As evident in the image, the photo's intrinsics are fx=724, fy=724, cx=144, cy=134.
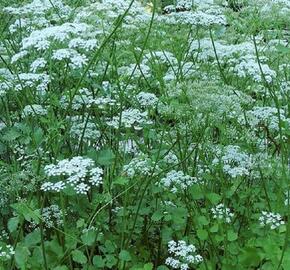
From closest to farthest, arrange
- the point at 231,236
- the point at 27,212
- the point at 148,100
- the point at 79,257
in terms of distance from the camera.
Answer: the point at 27,212 < the point at 79,257 < the point at 231,236 < the point at 148,100

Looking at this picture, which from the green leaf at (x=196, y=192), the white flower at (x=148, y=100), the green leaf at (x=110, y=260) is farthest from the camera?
the white flower at (x=148, y=100)

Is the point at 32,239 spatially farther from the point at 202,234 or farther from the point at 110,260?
the point at 202,234

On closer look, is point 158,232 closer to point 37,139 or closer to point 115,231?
point 115,231

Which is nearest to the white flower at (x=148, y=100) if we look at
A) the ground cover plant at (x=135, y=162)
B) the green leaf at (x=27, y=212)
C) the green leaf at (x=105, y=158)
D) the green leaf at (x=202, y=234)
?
the ground cover plant at (x=135, y=162)

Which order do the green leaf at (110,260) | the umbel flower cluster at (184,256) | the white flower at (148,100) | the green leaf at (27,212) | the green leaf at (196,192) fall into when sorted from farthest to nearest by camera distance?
the white flower at (148,100) → the green leaf at (196,192) → the green leaf at (110,260) → the umbel flower cluster at (184,256) → the green leaf at (27,212)

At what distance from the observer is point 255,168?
8.54ft

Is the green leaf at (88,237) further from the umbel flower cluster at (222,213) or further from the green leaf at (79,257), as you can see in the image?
the umbel flower cluster at (222,213)

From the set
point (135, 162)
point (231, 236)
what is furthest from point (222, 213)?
point (135, 162)

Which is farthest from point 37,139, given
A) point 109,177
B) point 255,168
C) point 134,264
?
point 255,168

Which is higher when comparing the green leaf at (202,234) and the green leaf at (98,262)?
the green leaf at (202,234)

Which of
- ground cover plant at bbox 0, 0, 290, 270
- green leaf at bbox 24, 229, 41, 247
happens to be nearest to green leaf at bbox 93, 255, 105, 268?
ground cover plant at bbox 0, 0, 290, 270

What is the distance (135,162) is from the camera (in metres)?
2.51

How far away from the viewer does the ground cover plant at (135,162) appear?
2.36 metres

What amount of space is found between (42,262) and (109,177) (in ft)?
1.23
